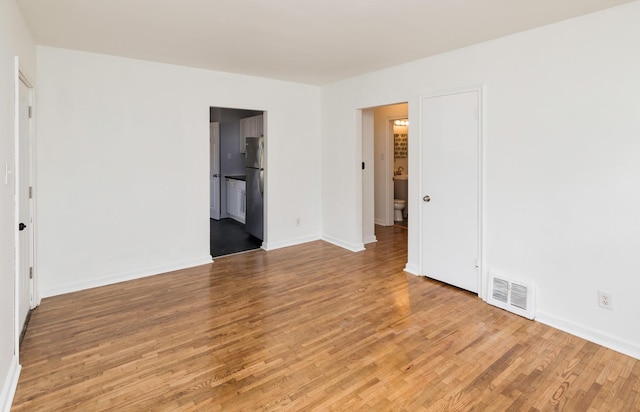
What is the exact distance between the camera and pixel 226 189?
25.0 feet

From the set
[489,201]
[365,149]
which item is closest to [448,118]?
[489,201]

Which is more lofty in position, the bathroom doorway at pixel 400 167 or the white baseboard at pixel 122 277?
the bathroom doorway at pixel 400 167

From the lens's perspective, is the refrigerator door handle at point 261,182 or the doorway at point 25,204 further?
the refrigerator door handle at point 261,182

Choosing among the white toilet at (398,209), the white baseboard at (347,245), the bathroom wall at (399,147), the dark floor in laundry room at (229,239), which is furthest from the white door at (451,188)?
the bathroom wall at (399,147)

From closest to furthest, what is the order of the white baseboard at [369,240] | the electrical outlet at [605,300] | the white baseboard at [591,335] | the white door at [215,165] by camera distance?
1. the white baseboard at [591,335]
2. the electrical outlet at [605,300]
3. the white baseboard at [369,240]
4. the white door at [215,165]

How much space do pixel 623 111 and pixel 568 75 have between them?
0.48 m

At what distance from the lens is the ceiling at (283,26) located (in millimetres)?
2551

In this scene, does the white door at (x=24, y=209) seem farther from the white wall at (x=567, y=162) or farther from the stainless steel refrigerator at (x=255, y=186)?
the white wall at (x=567, y=162)

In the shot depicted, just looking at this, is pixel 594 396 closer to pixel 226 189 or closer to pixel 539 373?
pixel 539 373

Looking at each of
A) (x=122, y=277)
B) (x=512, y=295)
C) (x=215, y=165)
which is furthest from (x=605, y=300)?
(x=215, y=165)

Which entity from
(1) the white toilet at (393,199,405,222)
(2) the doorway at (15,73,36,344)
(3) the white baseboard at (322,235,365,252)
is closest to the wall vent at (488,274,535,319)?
(3) the white baseboard at (322,235,365,252)

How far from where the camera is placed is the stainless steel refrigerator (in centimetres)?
537

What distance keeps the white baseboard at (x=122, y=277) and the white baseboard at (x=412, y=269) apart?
2.49 m

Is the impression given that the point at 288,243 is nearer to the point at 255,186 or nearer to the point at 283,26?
the point at 255,186
